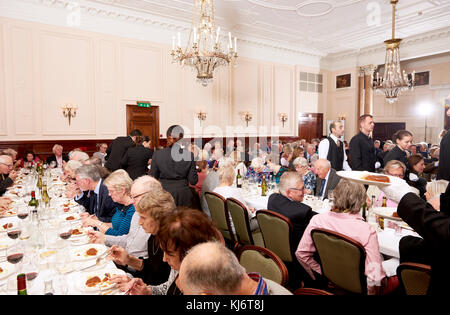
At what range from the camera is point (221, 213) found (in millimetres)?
3664

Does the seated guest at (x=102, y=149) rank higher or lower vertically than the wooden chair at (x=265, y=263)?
higher

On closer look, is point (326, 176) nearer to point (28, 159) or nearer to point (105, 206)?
point (105, 206)

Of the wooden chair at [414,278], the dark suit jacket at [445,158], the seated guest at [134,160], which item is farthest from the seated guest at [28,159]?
the dark suit jacket at [445,158]

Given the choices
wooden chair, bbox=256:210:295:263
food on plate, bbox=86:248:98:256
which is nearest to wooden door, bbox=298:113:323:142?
wooden chair, bbox=256:210:295:263

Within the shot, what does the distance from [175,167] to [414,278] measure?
3.21m

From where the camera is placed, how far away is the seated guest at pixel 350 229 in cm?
214

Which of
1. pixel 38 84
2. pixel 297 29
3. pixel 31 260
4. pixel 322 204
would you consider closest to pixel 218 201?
pixel 322 204

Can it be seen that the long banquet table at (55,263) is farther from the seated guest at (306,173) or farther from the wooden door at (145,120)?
the wooden door at (145,120)

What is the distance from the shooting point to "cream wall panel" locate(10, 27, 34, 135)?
7680mm

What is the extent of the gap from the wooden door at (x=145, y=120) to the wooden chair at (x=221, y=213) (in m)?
6.41

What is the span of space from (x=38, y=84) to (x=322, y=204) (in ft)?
26.9

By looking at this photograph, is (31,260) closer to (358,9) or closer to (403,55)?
(358,9)

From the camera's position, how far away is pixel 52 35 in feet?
26.5

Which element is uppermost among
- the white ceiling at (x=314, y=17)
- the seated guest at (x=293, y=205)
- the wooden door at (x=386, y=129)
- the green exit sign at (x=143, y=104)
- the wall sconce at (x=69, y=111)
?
the white ceiling at (x=314, y=17)
